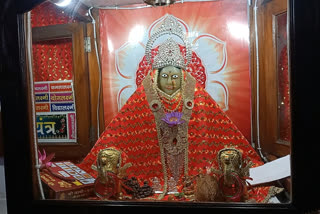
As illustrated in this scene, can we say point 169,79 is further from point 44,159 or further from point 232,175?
point 44,159

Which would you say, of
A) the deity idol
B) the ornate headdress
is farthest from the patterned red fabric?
the ornate headdress

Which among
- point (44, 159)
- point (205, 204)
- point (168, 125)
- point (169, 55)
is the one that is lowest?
point (205, 204)

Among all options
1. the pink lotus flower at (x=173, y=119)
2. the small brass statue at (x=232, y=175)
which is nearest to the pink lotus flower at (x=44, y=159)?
the pink lotus flower at (x=173, y=119)

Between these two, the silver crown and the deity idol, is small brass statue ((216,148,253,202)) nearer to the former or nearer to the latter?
the deity idol

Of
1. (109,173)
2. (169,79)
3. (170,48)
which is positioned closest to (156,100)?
(169,79)

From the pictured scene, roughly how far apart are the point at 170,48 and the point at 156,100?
200 mm

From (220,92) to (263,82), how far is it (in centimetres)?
14

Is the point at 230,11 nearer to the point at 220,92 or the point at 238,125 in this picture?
the point at 220,92

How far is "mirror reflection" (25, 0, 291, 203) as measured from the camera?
1.03 m

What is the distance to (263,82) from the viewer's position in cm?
103

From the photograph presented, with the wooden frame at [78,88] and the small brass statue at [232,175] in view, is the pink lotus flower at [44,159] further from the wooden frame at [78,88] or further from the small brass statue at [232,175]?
the small brass statue at [232,175]

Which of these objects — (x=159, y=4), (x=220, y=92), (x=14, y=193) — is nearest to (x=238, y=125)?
(x=220, y=92)

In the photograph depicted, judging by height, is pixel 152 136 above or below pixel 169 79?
below

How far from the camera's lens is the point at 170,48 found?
1.13 meters
